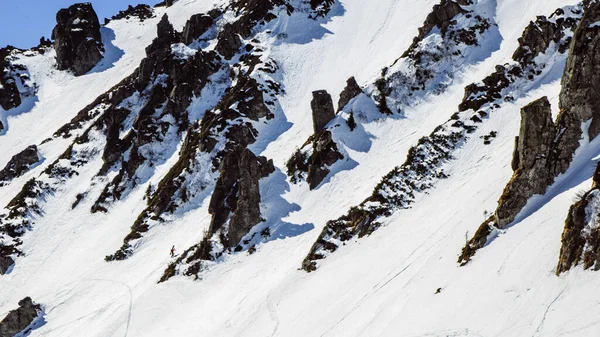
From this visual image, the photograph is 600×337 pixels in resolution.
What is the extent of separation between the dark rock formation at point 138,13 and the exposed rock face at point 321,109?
67587 millimetres

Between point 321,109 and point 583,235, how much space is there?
36273mm

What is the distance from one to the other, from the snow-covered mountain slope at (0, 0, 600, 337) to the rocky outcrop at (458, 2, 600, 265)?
0.97 feet

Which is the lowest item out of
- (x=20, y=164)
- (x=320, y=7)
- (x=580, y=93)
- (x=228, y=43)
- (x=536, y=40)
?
(x=580, y=93)

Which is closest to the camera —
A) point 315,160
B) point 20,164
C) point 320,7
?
point 315,160

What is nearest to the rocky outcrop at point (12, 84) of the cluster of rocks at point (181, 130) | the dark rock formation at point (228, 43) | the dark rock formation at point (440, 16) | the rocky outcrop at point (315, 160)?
the cluster of rocks at point (181, 130)

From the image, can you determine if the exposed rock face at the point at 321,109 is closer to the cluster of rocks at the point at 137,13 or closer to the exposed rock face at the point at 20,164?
the exposed rock face at the point at 20,164

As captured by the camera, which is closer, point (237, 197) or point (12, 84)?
point (237, 197)

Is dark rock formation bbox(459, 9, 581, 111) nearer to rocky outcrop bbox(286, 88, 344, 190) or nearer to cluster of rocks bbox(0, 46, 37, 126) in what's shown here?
rocky outcrop bbox(286, 88, 344, 190)

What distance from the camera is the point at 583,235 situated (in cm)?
2909

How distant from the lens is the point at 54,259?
6375cm

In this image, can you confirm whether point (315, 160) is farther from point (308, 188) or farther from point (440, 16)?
point (440, 16)

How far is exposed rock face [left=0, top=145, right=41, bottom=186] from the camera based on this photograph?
266 feet

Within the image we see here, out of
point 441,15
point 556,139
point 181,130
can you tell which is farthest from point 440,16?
point 556,139

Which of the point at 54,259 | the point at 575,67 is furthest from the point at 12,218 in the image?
the point at 575,67
